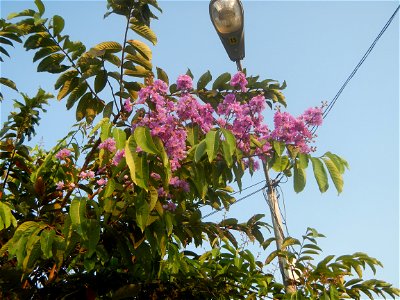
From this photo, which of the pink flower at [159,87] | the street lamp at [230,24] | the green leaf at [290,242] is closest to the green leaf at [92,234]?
the pink flower at [159,87]

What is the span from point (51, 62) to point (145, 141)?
112 cm

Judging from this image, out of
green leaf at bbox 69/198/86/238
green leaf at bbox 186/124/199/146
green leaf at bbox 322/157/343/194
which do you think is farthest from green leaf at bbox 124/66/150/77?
green leaf at bbox 322/157/343/194

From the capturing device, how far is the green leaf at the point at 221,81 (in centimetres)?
247

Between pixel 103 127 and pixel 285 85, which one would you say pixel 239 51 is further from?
pixel 103 127

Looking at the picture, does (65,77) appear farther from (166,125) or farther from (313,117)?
(313,117)

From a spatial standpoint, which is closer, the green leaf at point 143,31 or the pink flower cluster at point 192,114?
the pink flower cluster at point 192,114

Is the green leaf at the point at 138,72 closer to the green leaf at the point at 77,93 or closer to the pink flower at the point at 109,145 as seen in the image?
the green leaf at the point at 77,93

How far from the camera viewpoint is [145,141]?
1.71m

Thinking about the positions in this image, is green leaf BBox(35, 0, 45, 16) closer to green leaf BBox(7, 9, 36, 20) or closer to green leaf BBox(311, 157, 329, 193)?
green leaf BBox(7, 9, 36, 20)

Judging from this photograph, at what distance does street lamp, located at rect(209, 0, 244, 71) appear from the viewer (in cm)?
313

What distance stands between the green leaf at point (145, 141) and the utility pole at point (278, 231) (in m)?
0.92

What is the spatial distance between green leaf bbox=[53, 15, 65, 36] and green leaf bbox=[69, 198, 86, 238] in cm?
109

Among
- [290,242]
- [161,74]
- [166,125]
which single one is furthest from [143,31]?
[290,242]

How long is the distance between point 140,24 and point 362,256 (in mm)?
1822
